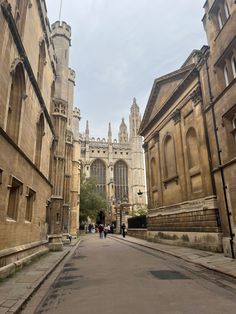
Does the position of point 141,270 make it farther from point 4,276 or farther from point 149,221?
point 149,221

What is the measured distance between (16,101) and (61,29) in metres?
18.0

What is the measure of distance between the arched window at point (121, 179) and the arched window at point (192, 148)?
62.6m

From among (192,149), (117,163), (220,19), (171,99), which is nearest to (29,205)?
(192,149)

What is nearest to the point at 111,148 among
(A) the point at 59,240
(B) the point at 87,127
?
(B) the point at 87,127

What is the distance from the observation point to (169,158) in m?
22.4

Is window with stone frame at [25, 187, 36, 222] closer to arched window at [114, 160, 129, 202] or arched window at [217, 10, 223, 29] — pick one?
arched window at [217, 10, 223, 29]

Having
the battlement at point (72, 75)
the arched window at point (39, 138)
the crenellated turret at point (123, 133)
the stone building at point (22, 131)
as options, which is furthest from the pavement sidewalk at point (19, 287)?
the crenellated turret at point (123, 133)

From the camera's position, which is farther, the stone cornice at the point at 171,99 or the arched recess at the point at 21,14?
the stone cornice at the point at 171,99

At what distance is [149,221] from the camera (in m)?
25.4

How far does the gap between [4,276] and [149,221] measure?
1891 centimetres

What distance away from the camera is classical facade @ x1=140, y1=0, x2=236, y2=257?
12922 mm

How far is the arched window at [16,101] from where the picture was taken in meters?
9.97

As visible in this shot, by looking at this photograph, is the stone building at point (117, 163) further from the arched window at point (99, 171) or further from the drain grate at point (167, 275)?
the drain grate at point (167, 275)

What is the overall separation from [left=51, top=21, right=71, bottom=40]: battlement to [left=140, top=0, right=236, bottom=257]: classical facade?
9.91 metres
